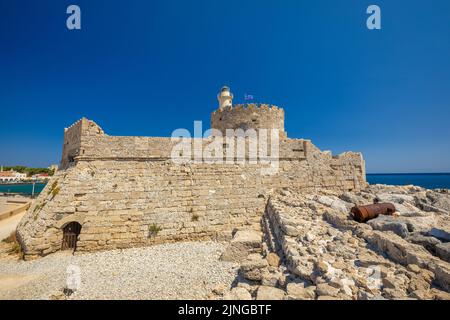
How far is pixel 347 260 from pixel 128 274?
7247mm

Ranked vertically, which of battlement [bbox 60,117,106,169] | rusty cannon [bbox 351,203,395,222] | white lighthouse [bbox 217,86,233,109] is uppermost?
white lighthouse [bbox 217,86,233,109]

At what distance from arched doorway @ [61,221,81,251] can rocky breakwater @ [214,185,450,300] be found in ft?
25.1

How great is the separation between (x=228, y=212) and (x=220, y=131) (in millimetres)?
7675

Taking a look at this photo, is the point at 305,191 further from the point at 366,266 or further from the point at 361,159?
the point at 366,266

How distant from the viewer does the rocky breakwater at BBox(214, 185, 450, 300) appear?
431 cm

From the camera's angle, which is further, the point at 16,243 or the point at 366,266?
the point at 16,243

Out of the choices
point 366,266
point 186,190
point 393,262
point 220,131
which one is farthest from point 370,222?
point 220,131

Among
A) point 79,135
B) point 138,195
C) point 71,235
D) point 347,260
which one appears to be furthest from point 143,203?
point 347,260

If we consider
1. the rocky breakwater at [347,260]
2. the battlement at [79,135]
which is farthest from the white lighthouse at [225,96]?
the rocky breakwater at [347,260]

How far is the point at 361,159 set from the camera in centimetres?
1536

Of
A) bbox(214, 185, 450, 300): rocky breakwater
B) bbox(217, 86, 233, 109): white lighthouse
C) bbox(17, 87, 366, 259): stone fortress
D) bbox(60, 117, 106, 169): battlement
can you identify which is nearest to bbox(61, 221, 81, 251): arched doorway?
bbox(17, 87, 366, 259): stone fortress

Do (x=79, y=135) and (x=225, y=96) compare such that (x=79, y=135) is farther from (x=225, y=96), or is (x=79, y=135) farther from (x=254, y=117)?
(x=225, y=96)

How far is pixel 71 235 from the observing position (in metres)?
9.29

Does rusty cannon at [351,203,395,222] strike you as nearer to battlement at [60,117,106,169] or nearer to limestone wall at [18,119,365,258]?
limestone wall at [18,119,365,258]
